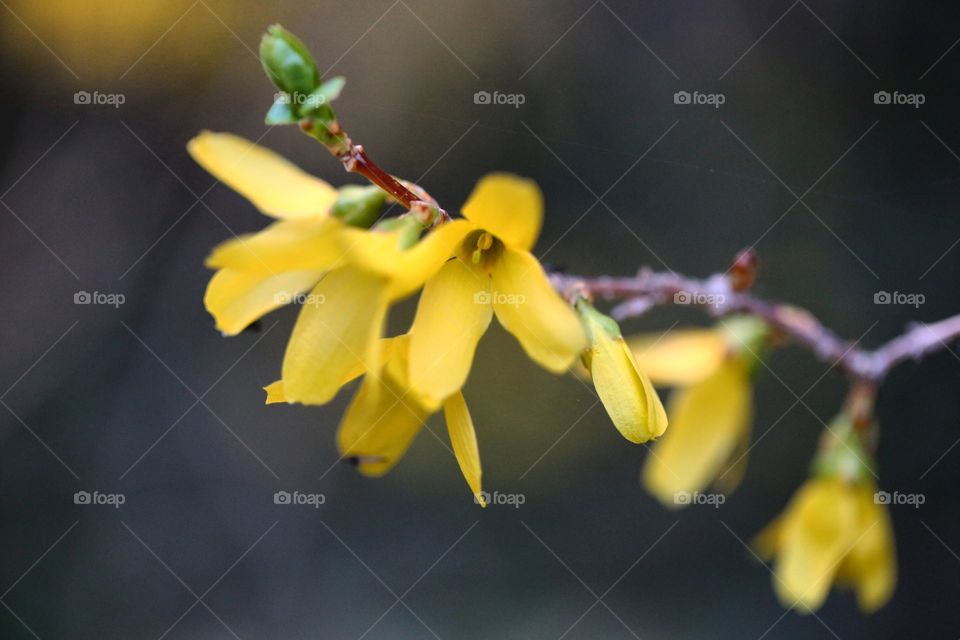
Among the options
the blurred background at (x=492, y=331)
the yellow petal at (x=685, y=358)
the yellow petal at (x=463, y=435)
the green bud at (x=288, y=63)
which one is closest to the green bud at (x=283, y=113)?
the green bud at (x=288, y=63)

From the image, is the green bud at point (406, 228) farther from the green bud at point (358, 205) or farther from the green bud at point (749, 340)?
the green bud at point (749, 340)

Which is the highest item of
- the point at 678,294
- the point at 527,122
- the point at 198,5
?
the point at 198,5

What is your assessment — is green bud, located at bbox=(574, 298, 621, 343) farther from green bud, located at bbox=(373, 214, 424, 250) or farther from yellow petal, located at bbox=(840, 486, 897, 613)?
yellow petal, located at bbox=(840, 486, 897, 613)

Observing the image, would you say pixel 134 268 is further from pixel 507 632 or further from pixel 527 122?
pixel 507 632

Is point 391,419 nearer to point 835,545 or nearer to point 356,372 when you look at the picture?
point 356,372

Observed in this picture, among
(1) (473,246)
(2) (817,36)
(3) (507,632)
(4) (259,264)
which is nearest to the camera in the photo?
(4) (259,264)

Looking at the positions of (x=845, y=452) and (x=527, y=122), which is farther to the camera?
(x=527, y=122)

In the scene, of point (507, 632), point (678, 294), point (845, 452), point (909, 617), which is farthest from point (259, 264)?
point (909, 617)
